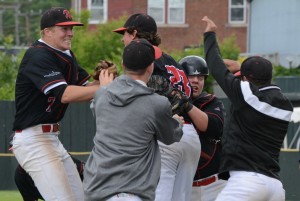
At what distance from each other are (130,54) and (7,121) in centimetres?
1038

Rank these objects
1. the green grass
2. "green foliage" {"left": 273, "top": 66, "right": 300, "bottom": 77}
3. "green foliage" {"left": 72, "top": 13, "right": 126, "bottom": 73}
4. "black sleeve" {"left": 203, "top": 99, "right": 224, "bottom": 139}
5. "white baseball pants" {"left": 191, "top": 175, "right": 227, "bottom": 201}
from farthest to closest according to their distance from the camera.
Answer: "green foliage" {"left": 273, "top": 66, "right": 300, "bottom": 77} < "green foliage" {"left": 72, "top": 13, "right": 126, "bottom": 73} < the green grass < "white baseball pants" {"left": 191, "top": 175, "right": 227, "bottom": 201} < "black sleeve" {"left": 203, "top": 99, "right": 224, "bottom": 139}

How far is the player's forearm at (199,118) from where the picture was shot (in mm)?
7617

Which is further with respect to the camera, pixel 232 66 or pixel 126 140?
pixel 232 66

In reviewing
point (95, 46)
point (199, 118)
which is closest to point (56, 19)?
point (199, 118)

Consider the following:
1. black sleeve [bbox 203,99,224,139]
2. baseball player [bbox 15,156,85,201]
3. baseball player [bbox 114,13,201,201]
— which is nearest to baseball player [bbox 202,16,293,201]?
baseball player [bbox 114,13,201,201]

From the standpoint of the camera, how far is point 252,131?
7121 millimetres

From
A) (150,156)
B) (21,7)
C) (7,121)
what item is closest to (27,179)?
(150,156)

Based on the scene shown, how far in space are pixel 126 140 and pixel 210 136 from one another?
225 centimetres

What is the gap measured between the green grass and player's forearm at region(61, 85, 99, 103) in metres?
6.22

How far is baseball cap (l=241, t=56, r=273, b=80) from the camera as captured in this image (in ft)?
23.8

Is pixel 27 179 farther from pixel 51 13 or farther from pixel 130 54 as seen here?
pixel 130 54

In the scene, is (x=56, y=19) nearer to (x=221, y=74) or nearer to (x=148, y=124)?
(x=221, y=74)

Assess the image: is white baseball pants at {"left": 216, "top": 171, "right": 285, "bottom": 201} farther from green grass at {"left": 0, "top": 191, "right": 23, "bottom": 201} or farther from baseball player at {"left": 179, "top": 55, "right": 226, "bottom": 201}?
green grass at {"left": 0, "top": 191, "right": 23, "bottom": 201}

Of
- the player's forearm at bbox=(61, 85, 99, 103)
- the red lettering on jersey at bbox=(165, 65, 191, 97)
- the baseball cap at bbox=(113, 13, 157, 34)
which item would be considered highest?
the baseball cap at bbox=(113, 13, 157, 34)
